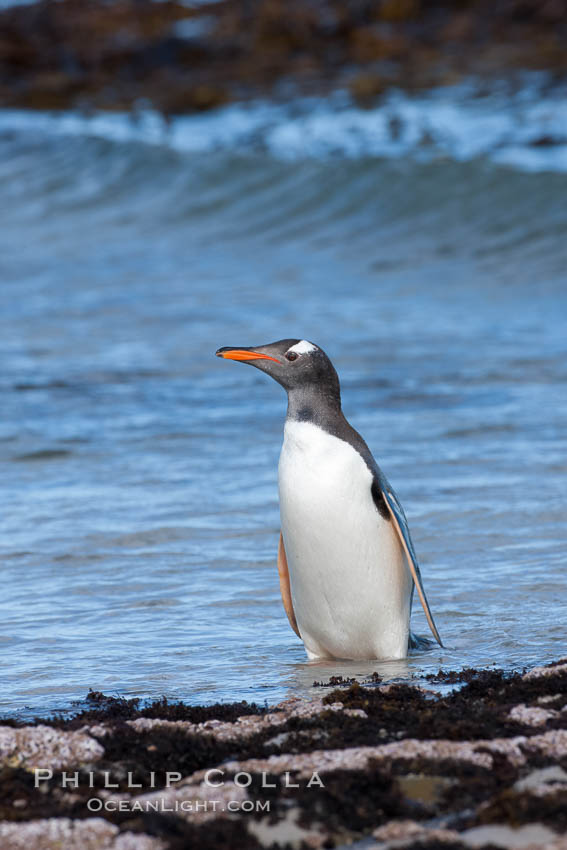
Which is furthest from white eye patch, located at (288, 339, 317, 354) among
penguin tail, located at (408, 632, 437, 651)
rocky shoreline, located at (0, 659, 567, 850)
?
rocky shoreline, located at (0, 659, 567, 850)

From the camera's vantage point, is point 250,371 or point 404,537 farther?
point 250,371

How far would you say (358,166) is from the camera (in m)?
19.9

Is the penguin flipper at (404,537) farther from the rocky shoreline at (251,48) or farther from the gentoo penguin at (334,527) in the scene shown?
the rocky shoreline at (251,48)

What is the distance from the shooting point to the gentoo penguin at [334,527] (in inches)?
188

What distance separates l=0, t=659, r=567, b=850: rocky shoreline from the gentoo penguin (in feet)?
2.83

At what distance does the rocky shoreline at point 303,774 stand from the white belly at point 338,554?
860 mm

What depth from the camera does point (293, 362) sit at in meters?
4.92

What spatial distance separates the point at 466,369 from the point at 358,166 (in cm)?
969

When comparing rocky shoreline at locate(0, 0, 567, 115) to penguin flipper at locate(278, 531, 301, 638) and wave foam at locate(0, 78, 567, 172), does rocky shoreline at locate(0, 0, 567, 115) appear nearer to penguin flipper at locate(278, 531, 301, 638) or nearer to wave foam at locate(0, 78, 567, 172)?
wave foam at locate(0, 78, 567, 172)

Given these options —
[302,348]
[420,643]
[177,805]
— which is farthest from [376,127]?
[177,805]

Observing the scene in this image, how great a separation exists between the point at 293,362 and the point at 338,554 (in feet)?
2.48

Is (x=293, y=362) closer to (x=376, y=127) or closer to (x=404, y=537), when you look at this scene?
(x=404, y=537)

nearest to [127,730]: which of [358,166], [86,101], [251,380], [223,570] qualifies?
[223,570]

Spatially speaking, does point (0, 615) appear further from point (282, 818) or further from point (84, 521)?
point (282, 818)
